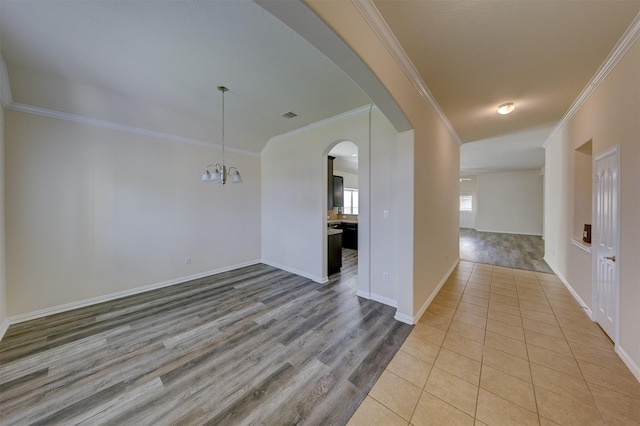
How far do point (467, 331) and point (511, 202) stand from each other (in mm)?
10089

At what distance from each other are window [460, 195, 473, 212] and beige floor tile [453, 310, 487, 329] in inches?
407

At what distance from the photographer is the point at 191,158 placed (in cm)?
421

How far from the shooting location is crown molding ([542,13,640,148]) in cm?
179

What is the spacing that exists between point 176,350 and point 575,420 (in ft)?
10.7

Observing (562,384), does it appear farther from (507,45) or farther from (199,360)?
(199,360)

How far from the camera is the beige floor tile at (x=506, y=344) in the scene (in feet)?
7.07

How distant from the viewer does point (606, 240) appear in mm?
2375

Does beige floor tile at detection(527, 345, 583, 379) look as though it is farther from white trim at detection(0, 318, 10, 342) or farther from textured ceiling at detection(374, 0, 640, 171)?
white trim at detection(0, 318, 10, 342)

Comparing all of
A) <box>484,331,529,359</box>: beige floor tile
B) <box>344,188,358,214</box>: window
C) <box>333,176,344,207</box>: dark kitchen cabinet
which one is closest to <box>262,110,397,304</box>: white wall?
<box>484,331,529,359</box>: beige floor tile

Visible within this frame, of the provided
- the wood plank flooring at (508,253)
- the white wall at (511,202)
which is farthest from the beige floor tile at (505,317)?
the white wall at (511,202)

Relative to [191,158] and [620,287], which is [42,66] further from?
[620,287]

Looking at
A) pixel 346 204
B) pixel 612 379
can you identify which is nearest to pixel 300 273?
pixel 612 379

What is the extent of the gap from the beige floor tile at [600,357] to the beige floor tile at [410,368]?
1.49 meters

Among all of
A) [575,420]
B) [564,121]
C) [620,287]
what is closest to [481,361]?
[575,420]
